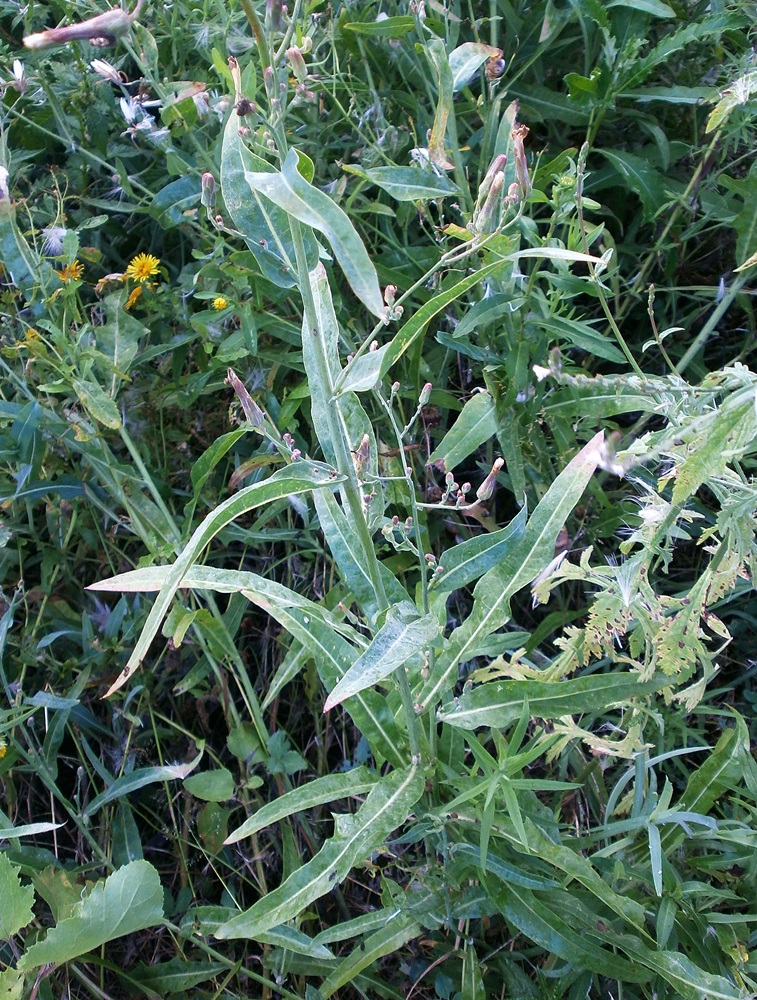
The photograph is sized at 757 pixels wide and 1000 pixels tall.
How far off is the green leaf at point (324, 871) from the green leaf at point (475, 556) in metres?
0.33

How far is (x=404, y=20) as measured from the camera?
168 centimetres

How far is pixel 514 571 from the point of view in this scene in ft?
4.18

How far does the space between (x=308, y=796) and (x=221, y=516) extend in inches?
22.5

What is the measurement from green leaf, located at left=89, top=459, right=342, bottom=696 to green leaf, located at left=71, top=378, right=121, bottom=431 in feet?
2.40

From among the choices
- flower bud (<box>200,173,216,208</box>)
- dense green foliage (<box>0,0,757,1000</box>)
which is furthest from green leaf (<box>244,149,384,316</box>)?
flower bud (<box>200,173,216,208</box>)

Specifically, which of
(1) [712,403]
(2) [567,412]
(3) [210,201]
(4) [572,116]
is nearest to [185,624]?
(3) [210,201]

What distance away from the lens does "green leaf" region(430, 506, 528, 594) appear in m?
1.18

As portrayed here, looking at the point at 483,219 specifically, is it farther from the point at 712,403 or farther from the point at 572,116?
the point at 572,116

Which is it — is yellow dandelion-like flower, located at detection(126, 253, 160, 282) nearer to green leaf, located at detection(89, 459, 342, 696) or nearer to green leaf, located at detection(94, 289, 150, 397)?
green leaf, located at detection(94, 289, 150, 397)

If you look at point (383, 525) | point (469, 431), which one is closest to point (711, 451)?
point (383, 525)

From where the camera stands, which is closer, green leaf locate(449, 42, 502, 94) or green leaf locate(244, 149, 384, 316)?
green leaf locate(244, 149, 384, 316)

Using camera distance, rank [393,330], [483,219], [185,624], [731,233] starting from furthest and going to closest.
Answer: [731,233] → [393,330] → [185,624] → [483,219]

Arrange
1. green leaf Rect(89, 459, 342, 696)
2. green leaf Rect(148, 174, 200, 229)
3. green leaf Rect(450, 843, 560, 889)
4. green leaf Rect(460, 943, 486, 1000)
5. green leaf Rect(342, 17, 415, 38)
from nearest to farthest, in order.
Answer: green leaf Rect(89, 459, 342, 696) < green leaf Rect(450, 843, 560, 889) < green leaf Rect(460, 943, 486, 1000) < green leaf Rect(342, 17, 415, 38) < green leaf Rect(148, 174, 200, 229)

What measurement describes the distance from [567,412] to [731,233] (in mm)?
846
